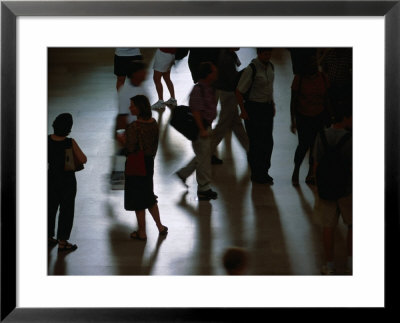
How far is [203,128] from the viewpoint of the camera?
7691mm

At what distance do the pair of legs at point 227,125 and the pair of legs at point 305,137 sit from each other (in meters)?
0.32

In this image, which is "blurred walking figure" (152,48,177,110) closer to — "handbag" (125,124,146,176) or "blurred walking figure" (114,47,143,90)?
"blurred walking figure" (114,47,143,90)

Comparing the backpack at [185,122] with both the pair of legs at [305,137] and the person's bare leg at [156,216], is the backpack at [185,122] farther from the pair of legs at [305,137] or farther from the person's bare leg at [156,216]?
the pair of legs at [305,137]

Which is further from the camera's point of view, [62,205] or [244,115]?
[244,115]

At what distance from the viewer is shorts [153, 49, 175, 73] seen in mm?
7449

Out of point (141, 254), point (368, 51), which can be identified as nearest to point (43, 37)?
point (141, 254)

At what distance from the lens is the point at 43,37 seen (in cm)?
743

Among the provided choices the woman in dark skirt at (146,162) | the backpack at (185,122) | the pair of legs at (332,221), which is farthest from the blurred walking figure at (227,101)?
the pair of legs at (332,221)

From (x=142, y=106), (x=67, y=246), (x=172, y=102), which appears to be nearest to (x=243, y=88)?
(x=172, y=102)

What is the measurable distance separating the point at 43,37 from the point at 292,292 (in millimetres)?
2003

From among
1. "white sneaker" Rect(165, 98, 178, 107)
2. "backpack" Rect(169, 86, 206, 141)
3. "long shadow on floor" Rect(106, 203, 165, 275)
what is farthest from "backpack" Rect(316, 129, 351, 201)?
"long shadow on floor" Rect(106, 203, 165, 275)

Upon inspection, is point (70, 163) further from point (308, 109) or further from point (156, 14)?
point (308, 109)

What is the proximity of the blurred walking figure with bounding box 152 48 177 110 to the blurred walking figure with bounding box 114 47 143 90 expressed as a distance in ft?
0.35

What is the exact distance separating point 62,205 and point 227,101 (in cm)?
119
